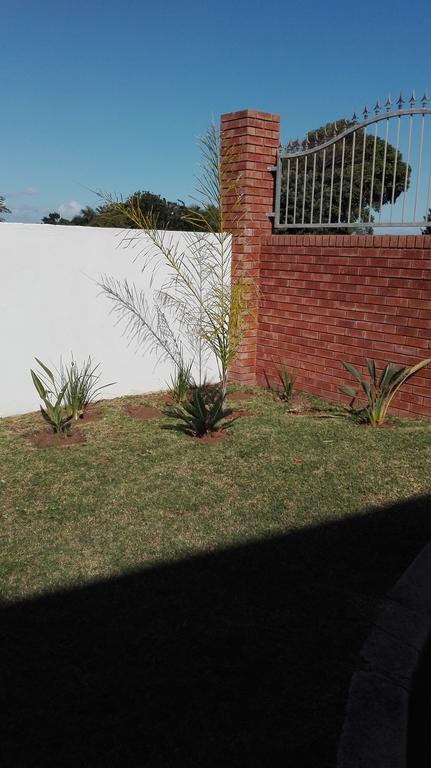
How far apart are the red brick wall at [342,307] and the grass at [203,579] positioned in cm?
98

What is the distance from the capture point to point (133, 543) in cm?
369

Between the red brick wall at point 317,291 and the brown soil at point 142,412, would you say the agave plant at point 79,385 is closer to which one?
the brown soil at point 142,412

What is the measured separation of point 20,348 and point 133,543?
130 inches

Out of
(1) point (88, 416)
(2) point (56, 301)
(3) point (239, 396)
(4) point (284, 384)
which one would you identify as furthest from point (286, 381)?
(2) point (56, 301)

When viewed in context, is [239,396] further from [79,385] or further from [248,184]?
[248,184]

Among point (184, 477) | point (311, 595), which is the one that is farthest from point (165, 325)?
point (311, 595)

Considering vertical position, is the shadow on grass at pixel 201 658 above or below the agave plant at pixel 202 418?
below

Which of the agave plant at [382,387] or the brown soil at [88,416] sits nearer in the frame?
the agave plant at [382,387]

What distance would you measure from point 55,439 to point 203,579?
110 inches

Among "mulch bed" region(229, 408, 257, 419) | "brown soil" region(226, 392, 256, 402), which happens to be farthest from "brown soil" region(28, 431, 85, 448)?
"brown soil" region(226, 392, 256, 402)

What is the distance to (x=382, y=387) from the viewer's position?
19.3 ft

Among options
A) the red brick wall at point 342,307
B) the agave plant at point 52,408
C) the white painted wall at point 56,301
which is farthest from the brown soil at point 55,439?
the red brick wall at point 342,307

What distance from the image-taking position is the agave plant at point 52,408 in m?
5.66

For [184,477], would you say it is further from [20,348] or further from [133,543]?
[20,348]
